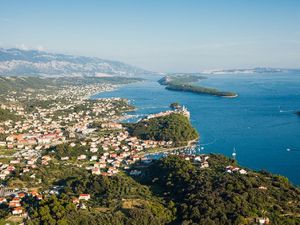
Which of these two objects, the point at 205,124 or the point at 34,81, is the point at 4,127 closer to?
the point at 205,124

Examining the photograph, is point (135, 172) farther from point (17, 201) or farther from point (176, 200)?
point (17, 201)

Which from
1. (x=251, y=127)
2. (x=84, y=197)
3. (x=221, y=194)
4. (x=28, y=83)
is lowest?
(x=84, y=197)

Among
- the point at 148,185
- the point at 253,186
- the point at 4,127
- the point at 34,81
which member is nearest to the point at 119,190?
the point at 148,185

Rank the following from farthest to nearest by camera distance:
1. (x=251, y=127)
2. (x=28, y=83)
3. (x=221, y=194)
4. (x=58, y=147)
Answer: (x=28, y=83) → (x=251, y=127) → (x=58, y=147) → (x=221, y=194)

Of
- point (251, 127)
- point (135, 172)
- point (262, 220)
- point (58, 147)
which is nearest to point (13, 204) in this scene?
point (135, 172)

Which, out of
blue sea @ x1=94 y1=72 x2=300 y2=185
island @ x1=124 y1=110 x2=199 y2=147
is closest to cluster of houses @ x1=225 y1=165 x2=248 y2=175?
blue sea @ x1=94 y1=72 x2=300 y2=185

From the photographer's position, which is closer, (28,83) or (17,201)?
(17,201)

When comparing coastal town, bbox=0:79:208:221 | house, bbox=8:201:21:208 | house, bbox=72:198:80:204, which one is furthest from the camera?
coastal town, bbox=0:79:208:221

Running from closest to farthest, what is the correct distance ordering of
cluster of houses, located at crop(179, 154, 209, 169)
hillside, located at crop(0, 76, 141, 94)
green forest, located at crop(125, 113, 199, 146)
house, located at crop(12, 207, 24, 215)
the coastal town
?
house, located at crop(12, 207, 24, 215), the coastal town, cluster of houses, located at crop(179, 154, 209, 169), green forest, located at crop(125, 113, 199, 146), hillside, located at crop(0, 76, 141, 94)

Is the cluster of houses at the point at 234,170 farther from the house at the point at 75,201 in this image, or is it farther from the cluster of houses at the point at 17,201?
the cluster of houses at the point at 17,201

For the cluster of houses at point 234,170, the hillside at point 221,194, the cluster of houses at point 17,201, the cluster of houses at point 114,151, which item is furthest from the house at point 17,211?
the cluster of houses at point 234,170

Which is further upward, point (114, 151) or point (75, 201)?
point (75, 201)

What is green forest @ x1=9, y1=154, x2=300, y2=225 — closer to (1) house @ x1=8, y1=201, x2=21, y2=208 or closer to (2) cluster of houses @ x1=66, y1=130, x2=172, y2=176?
(1) house @ x1=8, y1=201, x2=21, y2=208
